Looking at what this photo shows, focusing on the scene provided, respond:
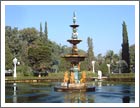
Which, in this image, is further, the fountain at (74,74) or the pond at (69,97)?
the fountain at (74,74)

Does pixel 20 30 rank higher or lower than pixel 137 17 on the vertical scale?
higher

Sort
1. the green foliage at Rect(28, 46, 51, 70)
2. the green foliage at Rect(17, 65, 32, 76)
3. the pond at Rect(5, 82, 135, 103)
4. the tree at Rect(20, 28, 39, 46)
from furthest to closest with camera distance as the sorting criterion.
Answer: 1. the tree at Rect(20, 28, 39, 46)
2. the green foliage at Rect(28, 46, 51, 70)
3. the green foliage at Rect(17, 65, 32, 76)
4. the pond at Rect(5, 82, 135, 103)

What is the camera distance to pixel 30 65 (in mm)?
27922

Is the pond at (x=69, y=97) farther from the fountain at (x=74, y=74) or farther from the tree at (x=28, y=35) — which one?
the tree at (x=28, y=35)

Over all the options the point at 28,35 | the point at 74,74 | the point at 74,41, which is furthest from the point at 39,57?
the point at 74,41

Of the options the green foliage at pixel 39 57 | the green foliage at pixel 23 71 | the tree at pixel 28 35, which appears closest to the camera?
the green foliage at pixel 23 71

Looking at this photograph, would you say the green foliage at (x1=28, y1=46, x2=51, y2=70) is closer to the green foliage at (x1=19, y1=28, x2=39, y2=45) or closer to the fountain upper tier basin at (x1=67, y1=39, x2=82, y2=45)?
the green foliage at (x1=19, y1=28, x2=39, y2=45)

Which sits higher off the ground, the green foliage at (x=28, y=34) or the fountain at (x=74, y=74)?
the green foliage at (x=28, y=34)

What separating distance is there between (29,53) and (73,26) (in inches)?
560

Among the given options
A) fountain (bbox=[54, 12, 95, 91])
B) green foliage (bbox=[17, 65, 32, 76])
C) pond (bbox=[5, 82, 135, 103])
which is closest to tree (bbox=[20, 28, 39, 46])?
green foliage (bbox=[17, 65, 32, 76])

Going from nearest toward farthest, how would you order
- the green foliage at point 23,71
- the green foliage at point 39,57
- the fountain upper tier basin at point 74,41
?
the fountain upper tier basin at point 74,41
the green foliage at point 23,71
the green foliage at point 39,57

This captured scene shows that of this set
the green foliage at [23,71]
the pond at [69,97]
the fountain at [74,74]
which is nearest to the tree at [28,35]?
the green foliage at [23,71]

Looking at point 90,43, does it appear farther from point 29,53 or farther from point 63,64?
point 29,53

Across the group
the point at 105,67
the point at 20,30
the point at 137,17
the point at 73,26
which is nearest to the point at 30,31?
the point at 20,30
